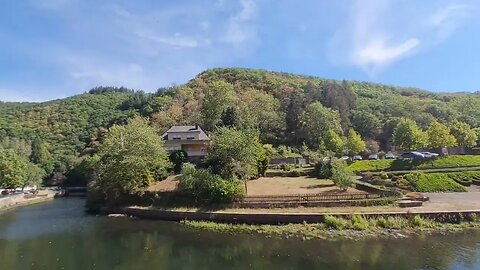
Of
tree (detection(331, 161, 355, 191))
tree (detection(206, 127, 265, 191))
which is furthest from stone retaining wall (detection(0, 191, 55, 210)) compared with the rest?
tree (detection(331, 161, 355, 191))

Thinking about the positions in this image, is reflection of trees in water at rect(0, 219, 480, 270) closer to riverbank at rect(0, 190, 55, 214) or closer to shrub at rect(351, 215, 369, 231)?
shrub at rect(351, 215, 369, 231)

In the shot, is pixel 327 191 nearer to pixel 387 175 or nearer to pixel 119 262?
pixel 387 175

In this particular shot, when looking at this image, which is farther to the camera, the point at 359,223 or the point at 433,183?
the point at 433,183

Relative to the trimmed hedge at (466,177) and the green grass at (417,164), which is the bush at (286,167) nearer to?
the green grass at (417,164)

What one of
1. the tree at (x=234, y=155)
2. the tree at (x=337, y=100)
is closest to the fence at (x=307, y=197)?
the tree at (x=234, y=155)

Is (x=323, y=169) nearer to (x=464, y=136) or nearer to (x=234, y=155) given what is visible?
(x=234, y=155)

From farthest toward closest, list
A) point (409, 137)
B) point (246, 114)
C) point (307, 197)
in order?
point (246, 114) < point (409, 137) < point (307, 197)

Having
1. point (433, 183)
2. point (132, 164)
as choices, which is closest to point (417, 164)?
point (433, 183)
